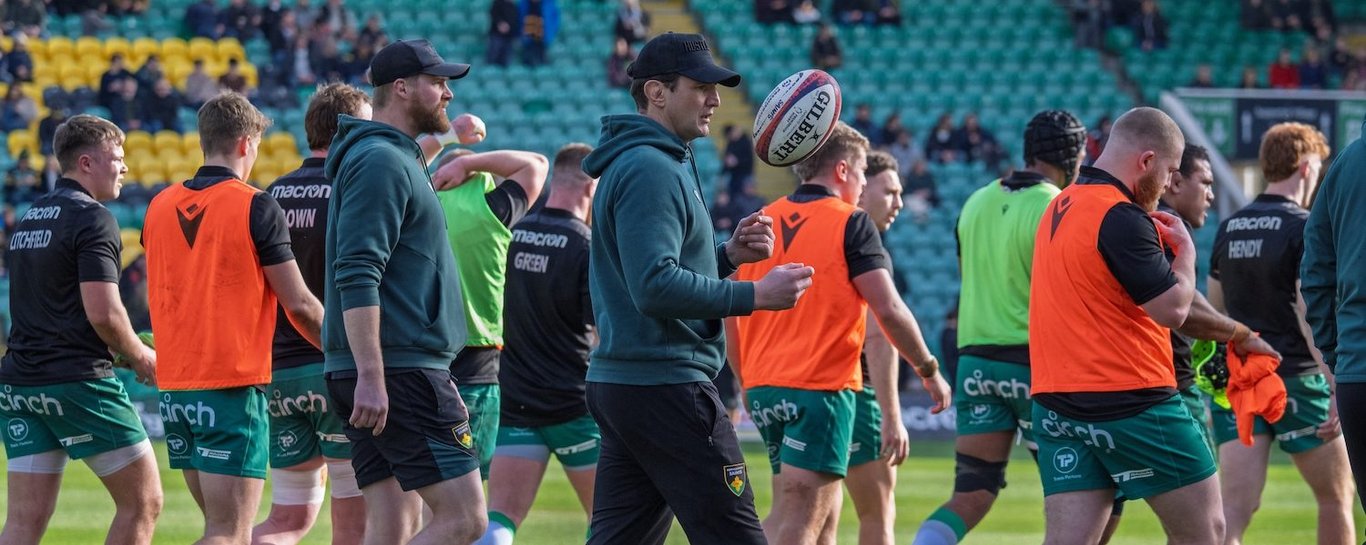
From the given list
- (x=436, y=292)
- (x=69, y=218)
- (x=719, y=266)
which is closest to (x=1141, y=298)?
(x=719, y=266)

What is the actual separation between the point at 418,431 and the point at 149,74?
1840 centimetres

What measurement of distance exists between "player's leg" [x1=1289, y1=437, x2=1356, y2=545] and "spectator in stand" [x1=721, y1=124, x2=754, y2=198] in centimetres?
1457

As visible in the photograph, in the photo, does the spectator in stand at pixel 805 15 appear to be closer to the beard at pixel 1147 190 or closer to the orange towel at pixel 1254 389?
the orange towel at pixel 1254 389

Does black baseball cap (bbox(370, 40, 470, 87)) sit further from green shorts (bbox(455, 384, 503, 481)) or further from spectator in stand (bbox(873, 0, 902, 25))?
spectator in stand (bbox(873, 0, 902, 25))

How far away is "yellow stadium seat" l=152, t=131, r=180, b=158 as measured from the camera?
22.3 meters

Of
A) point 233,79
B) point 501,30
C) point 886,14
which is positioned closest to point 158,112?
point 233,79

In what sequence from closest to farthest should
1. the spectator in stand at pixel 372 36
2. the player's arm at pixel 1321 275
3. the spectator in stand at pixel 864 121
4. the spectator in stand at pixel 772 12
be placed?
the player's arm at pixel 1321 275
the spectator in stand at pixel 372 36
the spectator in stand at pixel 864 121
the spectator in stand at pixel 772 12

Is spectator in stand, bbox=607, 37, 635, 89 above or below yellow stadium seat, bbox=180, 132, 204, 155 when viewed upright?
above

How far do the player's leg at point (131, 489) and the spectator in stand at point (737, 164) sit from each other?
15.8 metres

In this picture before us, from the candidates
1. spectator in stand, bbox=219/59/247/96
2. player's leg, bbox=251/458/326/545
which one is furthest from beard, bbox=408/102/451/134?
spectator in stand, bbox=219/59/247/96

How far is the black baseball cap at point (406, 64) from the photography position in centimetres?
570

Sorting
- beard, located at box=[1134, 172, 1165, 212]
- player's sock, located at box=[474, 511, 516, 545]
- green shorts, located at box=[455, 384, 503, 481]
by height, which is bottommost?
player's sock, located at box=[474, 511, 516, 545]

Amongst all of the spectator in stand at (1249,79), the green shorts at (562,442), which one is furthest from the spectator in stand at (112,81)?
the spectator in stand at (1249,79)

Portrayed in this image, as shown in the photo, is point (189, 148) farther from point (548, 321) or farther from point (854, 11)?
point (548, 321)
